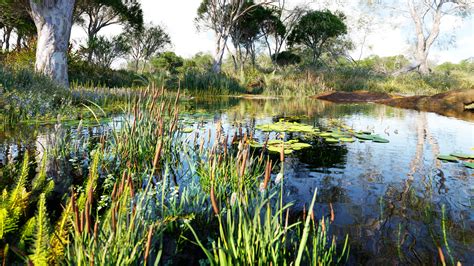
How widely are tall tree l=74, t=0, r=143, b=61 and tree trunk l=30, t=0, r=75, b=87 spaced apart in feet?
49.2

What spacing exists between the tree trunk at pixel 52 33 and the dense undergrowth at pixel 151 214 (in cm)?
695

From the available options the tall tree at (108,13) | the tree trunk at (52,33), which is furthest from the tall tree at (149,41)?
the tree trunk at (52,33)

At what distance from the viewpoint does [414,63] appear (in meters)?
27.7

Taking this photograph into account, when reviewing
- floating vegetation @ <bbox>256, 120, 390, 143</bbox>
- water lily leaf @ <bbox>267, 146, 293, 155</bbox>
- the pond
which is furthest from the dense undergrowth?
floating vegetation @ <bbox>256, 120, 390, 143</bbox>

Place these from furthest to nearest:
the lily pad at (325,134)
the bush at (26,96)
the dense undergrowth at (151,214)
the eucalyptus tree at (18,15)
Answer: the eucalyptus tree at (18,15)
the bush at (26,96)
the lily pad at (325,134)
the dense undergrowth at (151,214)

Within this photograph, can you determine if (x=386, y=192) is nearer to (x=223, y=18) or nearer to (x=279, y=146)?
(x=279, y=146)

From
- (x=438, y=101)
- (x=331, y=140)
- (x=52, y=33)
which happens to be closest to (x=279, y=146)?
(x=331, y=140)

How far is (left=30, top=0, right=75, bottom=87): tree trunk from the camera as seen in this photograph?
8711 millimetres

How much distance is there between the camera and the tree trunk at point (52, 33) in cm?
871

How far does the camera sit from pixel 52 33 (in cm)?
889

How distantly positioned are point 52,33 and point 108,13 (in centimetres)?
1831

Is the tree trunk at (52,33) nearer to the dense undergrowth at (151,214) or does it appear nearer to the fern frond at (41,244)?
the dense undergrowth at (151,214)

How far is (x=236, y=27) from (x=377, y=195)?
102 feet

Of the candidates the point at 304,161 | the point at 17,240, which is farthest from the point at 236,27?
the point at 17,240
